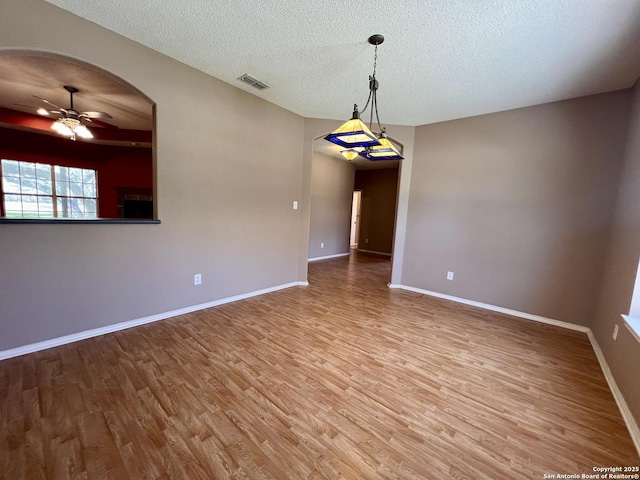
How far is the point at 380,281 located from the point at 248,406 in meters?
3.61

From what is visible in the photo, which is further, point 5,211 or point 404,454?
point 5,211

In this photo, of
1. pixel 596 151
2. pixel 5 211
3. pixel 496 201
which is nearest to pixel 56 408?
pixel 496 201

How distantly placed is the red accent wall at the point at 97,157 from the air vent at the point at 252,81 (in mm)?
3940

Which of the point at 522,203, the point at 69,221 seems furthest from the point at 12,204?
the point at 522,203

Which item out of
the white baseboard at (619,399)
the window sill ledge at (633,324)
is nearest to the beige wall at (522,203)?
the white baseboard at (619,399)

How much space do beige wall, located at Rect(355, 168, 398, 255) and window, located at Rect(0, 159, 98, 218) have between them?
22.7ft

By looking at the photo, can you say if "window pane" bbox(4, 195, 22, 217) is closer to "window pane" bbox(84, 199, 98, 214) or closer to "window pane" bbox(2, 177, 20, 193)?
"window pane" bbox(2, 177, 20, 193)

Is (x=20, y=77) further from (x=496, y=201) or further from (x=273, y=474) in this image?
(x=496, y=201)

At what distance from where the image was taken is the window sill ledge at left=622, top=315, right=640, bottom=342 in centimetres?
161

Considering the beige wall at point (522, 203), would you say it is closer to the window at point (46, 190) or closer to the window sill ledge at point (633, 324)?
the window sill ledge at point (633, 324)

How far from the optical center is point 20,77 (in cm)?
316

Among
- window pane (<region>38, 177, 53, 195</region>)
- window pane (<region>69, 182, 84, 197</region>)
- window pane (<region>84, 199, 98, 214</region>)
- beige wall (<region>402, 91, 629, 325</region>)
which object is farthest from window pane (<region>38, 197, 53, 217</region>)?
beige wall (<region>402, 91, 629, 325</region>)

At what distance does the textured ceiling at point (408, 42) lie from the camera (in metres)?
1.78

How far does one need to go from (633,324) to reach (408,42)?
2699 mm
